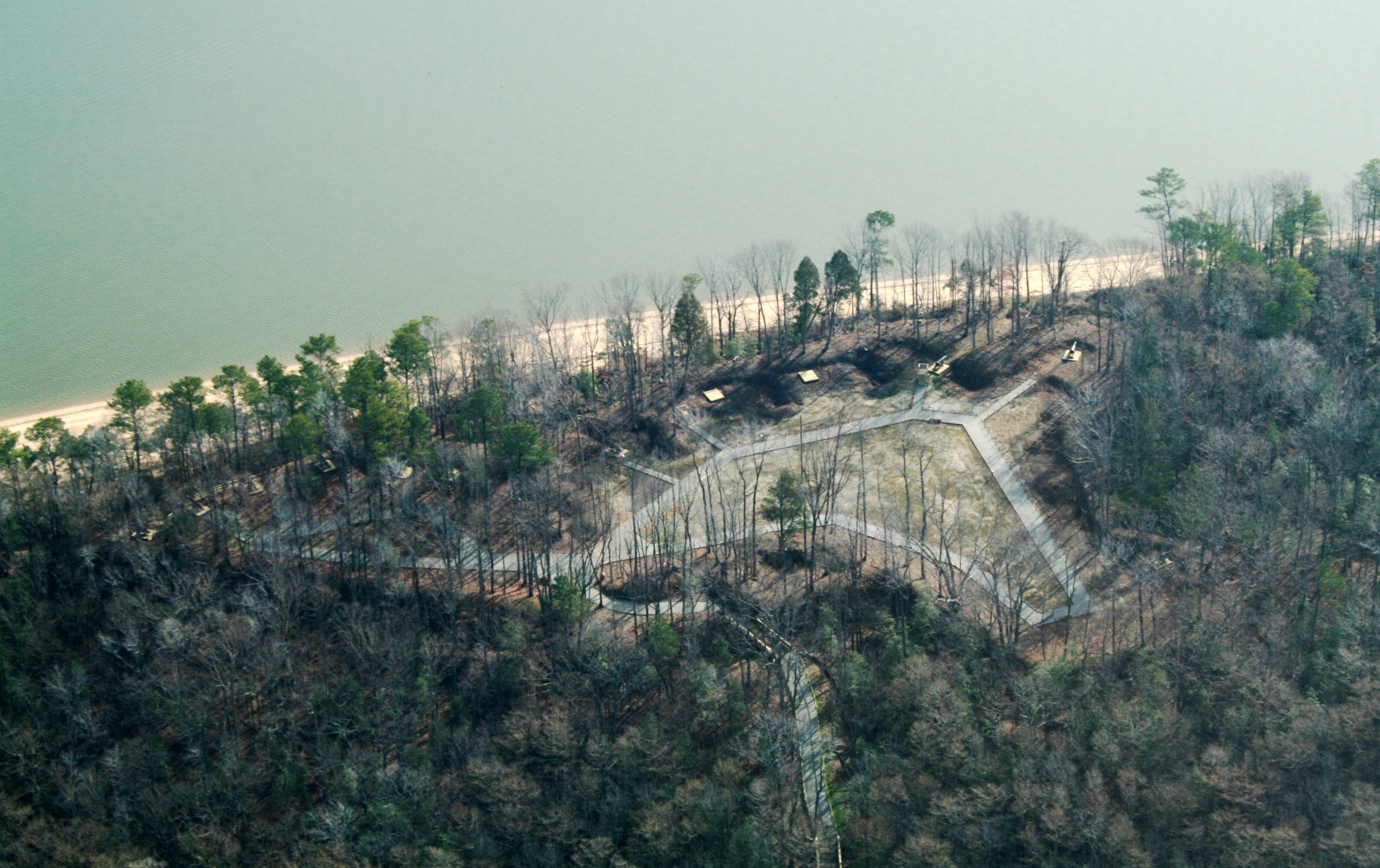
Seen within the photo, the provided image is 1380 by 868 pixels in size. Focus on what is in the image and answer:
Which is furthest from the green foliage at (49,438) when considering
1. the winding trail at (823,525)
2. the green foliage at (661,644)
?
the green foliage at (661,644)

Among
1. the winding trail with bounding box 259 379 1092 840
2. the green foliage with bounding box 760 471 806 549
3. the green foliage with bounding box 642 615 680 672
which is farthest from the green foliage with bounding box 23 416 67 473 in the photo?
the green foliage with bounding box 760 471 806 549

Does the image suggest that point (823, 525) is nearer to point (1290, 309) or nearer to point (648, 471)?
point (648, 471)

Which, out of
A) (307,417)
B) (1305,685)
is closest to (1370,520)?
(1305,685)

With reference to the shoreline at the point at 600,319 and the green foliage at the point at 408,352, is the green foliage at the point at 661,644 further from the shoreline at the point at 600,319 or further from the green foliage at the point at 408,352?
the shoreline at the point at 600,319

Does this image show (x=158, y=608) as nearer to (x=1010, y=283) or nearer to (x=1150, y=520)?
(x=1150, y=520)

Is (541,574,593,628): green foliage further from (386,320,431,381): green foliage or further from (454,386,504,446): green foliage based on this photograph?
(386,320,431,381): green foliage

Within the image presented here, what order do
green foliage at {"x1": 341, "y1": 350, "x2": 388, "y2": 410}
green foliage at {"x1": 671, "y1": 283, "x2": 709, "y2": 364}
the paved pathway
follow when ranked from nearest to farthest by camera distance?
green foliage at {"x1": 341, "y1": 350, "x2": 388, "y2": 410} < the paved pathway < green foliage at {"x1": 671, "y1": 283, "x2": 709, "y2": 364}
